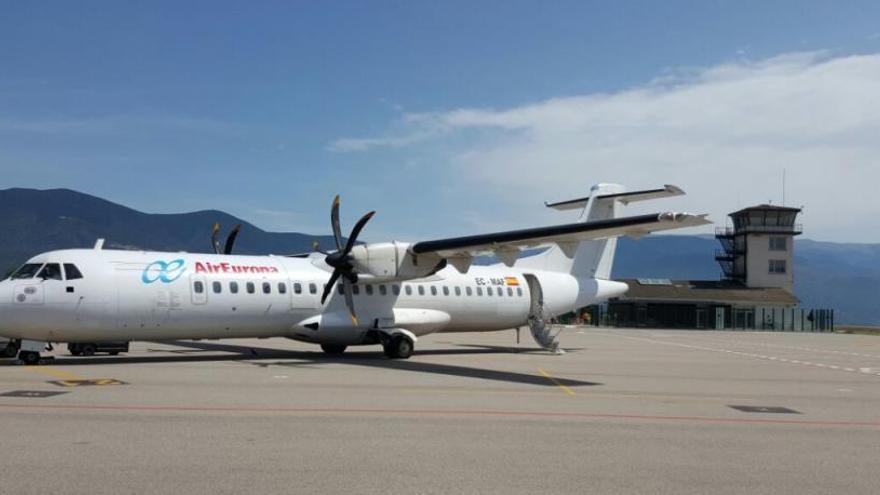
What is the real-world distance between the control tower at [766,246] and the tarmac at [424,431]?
2608 inches

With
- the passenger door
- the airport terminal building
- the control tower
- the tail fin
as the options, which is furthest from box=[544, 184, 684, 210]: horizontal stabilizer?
the control tower

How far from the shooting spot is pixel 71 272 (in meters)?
20.4

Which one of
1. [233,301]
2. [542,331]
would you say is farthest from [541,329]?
[233,301]

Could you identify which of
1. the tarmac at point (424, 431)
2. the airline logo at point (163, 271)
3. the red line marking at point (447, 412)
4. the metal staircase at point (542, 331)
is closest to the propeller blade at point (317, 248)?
the airline logo at point (163, 271)

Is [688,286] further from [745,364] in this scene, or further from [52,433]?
[52,433]

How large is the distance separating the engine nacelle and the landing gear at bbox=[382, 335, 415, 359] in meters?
1.91

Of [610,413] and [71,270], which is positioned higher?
[71,270]

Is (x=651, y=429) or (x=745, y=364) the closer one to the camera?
(x=651, y=429)

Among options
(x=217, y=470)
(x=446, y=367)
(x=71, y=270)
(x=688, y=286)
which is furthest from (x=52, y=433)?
(x=688, y=286)

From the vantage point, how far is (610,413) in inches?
510

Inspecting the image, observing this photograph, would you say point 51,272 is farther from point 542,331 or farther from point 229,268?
point 542,331

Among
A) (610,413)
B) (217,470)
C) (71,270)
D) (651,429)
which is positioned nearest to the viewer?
(217,470)

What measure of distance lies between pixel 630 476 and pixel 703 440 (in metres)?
2.75

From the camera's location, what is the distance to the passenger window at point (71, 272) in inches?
799
